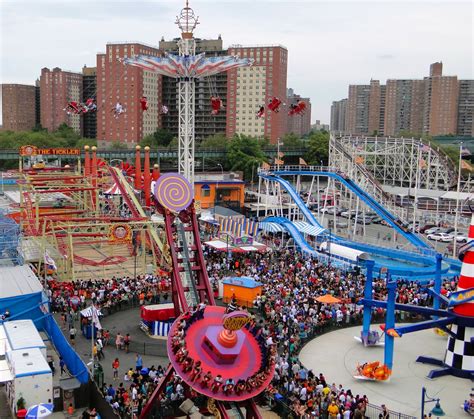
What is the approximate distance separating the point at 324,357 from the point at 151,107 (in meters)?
107

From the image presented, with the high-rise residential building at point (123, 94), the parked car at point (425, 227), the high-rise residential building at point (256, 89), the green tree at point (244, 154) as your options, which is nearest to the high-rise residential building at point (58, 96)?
the high-rise residential building at point (123, 94)

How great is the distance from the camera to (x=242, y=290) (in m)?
31.6

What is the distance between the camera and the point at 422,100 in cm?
16812

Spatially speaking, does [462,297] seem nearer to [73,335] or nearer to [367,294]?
[367,294]

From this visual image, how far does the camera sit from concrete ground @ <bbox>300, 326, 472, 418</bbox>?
67.6 ft

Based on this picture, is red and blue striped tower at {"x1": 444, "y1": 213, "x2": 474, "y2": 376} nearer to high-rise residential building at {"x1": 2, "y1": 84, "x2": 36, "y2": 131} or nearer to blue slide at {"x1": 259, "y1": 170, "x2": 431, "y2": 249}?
blue slide at {"x1": 259, "y1": 170, "x2": 431, "y2": 249}

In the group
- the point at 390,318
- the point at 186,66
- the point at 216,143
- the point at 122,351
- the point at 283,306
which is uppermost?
the point at 186,66

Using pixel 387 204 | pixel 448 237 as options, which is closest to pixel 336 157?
pixel 387 204

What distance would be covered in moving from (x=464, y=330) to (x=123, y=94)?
105m

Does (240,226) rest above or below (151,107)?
below

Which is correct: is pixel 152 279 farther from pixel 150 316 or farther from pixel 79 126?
pixel 79 126

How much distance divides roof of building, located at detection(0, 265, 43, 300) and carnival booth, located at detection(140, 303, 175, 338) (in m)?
4.93

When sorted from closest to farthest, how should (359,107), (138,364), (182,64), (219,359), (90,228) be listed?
(219,359), (138,364), (182,64), (90,228), (359,107)

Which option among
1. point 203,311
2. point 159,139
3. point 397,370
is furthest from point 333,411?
point 159,139
